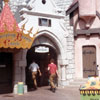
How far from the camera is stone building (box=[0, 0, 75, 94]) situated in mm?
11758

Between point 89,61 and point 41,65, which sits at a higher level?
point 89,61

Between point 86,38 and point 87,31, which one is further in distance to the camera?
point 86,38

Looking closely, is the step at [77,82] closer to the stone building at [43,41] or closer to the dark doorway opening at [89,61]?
the stone building at [43,41]

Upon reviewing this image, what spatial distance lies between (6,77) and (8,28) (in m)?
4.06

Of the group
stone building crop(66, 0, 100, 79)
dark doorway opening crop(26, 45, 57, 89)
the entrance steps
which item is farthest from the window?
the entrance steps

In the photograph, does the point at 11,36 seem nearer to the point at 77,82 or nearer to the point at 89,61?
the point at 77,82

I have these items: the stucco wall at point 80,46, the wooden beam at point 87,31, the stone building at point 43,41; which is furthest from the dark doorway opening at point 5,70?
the wooden beam at point 87,31

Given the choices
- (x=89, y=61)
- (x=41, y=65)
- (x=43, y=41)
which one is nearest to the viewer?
(x=43, y=41)

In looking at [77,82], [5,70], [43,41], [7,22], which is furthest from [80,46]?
[7,22]

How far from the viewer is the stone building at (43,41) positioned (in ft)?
38.6

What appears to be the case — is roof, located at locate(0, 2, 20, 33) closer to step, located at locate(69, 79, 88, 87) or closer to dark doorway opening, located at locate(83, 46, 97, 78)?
step, located at locate(69, 79, 88, 87)

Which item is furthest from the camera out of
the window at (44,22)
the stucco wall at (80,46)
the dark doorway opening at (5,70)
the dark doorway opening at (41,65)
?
the dark doorway opening at (41,65)

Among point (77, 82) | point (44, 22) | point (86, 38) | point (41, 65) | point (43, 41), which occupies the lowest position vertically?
point (77, 82)

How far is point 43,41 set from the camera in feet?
43.0
